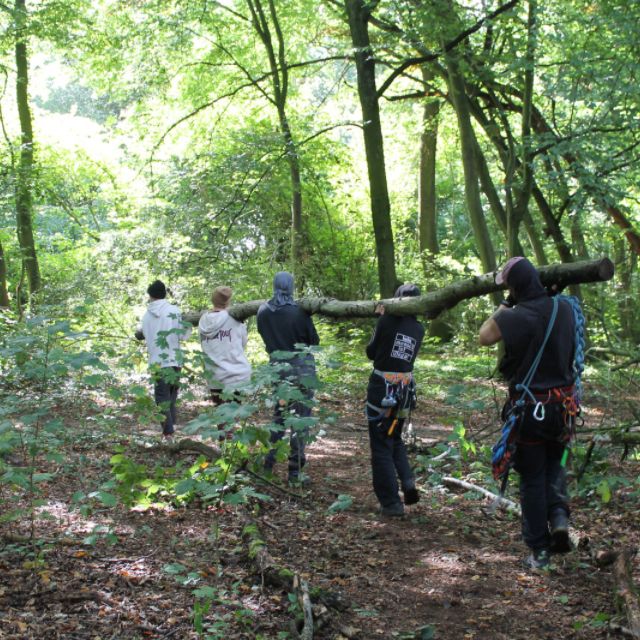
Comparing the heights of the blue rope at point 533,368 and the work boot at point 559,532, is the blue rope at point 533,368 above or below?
above

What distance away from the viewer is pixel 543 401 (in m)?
4.71

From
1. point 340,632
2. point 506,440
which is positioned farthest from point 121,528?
point 506,440

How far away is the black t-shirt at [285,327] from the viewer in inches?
267

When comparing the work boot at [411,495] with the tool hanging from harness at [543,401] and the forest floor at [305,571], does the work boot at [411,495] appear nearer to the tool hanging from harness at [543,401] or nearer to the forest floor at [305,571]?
the forest floor at [305,571]

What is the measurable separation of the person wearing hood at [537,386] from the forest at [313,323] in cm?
13

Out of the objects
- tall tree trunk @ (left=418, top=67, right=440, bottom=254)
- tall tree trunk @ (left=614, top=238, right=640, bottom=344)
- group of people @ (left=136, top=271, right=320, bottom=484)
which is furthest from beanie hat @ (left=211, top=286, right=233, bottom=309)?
tall tree trunk @ (left=614, top=238, right=640, bottom=344)

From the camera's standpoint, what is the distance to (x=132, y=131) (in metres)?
17.2

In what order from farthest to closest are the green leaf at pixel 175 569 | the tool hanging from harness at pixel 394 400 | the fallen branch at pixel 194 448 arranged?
the fallen branch at pixel 194 448 < the tool hanging from harness at pixel 394 400 < the green leaf at pixel 175 569

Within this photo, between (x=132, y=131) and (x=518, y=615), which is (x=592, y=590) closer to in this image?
(x=518, y=615)

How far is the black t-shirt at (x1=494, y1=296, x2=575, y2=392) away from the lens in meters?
4.68

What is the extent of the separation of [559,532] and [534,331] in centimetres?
134

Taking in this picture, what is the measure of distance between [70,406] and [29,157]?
26.3 ft

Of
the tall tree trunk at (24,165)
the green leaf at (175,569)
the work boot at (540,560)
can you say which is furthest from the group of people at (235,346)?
the tall tree trunk at (24,165)

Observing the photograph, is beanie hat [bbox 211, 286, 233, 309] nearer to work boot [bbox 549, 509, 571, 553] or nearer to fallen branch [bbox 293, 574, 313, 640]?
fallen branch [bbox 293, 574, 313, 640]
